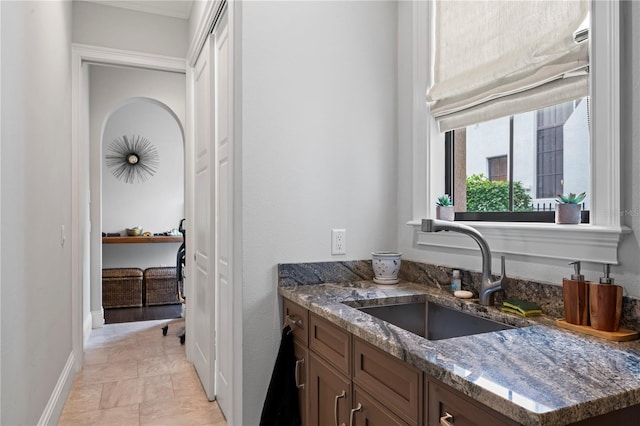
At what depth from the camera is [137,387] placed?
120 inches

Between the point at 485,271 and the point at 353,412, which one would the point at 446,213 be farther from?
the point at 353,412

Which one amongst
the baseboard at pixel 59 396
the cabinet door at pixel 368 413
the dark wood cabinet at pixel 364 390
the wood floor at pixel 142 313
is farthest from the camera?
the wood floor at pixel 142 313

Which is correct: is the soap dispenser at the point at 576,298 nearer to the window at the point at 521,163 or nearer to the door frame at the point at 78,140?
the window at the point at 521,163

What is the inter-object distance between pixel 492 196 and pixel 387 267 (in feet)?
1.87

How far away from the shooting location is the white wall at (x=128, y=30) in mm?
3264

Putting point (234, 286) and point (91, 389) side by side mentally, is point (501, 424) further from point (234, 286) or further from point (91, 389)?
point (91, 389)

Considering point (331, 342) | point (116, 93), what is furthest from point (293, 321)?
point (116, 93)

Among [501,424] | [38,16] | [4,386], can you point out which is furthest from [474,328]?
[38,16]

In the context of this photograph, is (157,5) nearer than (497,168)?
No

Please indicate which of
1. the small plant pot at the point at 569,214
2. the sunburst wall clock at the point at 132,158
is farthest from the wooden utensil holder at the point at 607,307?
the sunburst wall clock at the point at 132,158

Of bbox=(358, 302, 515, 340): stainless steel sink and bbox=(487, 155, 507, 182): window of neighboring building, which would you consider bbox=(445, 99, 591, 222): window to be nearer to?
bbox=(487, 155, 507, 182): window of neighboring building

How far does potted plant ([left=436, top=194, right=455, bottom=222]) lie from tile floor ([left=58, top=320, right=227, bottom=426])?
68.8 inches

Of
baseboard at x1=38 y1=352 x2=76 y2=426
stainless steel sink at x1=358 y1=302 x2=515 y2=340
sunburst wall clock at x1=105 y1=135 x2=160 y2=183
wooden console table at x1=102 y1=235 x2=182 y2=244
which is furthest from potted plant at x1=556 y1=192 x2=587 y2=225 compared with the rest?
sunburst wall clock at x1=105 y1=135 x2=160 y2=183

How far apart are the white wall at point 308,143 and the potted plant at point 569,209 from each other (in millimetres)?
920
